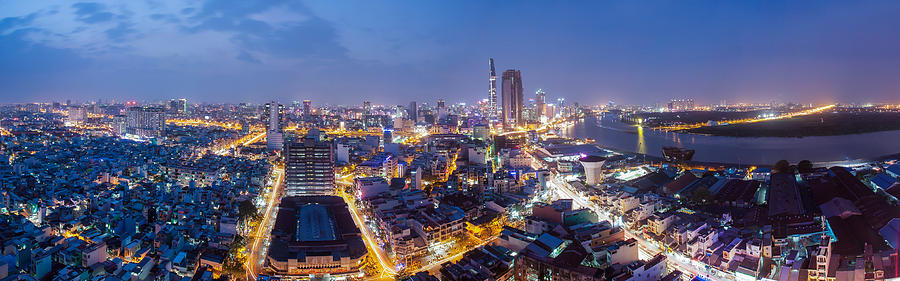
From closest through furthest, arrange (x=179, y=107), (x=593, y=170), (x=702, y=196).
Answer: (x=702, y=196) → (x=593, y=170) → (x=179, y=107)

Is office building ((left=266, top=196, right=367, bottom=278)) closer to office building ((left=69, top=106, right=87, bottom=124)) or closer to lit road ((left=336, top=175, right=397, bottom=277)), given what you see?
lit road ((left=336, top=175, right=397, bottom=277))

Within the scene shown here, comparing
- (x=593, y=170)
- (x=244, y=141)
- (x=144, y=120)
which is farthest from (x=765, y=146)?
(x=144, y=120)

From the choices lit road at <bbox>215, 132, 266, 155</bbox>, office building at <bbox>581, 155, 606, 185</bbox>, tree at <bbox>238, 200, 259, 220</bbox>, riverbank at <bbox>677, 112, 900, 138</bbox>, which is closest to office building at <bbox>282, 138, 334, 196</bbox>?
tree at <bbox>238, 200, 259, 220</bbox>

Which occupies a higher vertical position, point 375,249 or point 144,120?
point 144,120

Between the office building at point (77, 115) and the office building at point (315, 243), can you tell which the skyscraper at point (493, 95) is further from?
the office building at point (315, 243)

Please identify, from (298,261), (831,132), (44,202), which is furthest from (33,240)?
(831,132)

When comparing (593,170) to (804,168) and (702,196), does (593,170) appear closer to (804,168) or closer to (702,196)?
(702,196)

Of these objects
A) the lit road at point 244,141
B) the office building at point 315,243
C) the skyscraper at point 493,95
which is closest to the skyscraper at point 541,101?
the skyscraper at point 493,95
